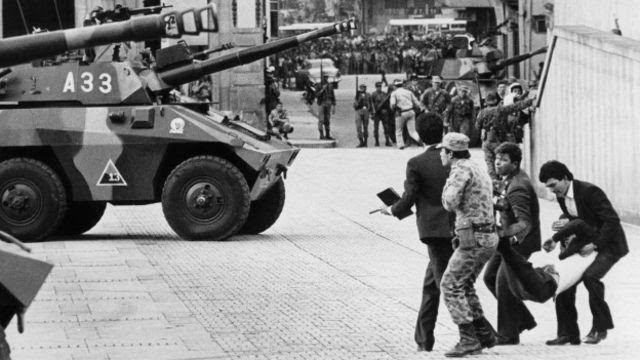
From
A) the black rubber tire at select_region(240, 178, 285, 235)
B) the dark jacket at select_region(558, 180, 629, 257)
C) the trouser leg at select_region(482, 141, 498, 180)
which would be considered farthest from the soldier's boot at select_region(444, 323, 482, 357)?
the trouser leg at select_region(482, 141, 498, 180)

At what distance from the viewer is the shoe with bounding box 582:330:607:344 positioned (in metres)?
12.5

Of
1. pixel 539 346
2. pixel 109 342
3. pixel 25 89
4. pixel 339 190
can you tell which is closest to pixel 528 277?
pixel 539 346

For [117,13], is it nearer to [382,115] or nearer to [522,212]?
[522,212]

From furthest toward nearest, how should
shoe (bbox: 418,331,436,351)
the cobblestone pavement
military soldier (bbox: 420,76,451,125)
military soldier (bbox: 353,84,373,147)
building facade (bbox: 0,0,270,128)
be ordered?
building facade (bbox: 0,0,270,128), military soldier (bbox: 353,84,373,147), military soldier (bbox: 420,76,451,125), the cobblestone pavement, shoe (bbox: 418,331,436,351)

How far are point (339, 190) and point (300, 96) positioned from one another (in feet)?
117

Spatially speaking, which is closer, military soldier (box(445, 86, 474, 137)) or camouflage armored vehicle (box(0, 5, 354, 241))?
camouflage armored vehicle (box(0, 5, 354, 241))

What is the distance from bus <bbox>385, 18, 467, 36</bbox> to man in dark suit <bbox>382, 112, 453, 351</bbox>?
214ft

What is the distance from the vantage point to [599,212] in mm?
12141

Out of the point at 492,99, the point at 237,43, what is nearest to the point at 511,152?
the point at 492,99

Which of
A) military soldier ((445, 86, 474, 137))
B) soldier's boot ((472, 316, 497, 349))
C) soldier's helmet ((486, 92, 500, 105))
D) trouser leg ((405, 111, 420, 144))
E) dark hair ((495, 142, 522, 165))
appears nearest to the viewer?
soldier's boot ((472, 316, 497, 349))

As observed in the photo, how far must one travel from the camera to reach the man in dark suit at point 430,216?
39.5ft

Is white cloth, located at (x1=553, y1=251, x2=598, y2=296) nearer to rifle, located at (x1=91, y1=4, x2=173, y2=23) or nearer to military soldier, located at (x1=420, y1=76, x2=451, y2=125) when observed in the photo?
rifle, located at (x1=91, y1=4, x2=173, y2=23)

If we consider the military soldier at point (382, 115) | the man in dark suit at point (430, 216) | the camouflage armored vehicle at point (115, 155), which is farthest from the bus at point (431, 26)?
the man in dark suit at point (430, 216)

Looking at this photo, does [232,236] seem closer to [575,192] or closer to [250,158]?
[250,158]
